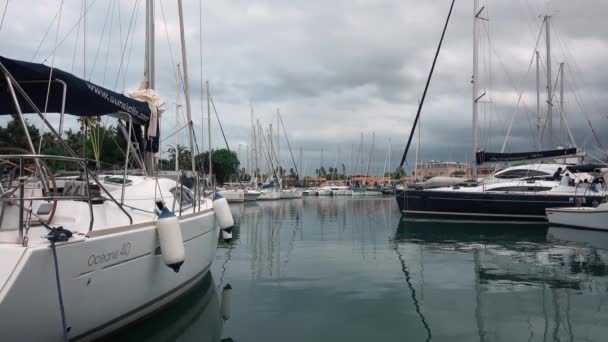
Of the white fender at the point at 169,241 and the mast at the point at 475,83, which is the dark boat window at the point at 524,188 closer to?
the mast at the point at 475,83

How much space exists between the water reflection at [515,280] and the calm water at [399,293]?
20 mm

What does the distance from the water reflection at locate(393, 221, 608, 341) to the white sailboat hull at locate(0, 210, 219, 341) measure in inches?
142

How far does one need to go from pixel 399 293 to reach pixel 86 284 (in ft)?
16.9

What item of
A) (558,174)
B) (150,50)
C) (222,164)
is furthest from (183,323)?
(222,164)

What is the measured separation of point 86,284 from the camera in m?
4.16

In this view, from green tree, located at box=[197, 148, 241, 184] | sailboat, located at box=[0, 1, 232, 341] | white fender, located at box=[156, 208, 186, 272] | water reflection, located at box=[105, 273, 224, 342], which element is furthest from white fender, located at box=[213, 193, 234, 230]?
green tree, located at box=[197, 148, 241, 184]

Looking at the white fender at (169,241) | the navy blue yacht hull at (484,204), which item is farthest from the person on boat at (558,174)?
the white fender at (169,241)

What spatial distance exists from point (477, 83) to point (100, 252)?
2156cm

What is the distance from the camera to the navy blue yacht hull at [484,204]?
19587 millimetres

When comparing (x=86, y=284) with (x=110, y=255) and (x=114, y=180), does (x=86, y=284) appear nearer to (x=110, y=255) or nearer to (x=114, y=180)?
(x=110, y=255)

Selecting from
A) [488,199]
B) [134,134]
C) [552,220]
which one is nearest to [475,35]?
[488,199]

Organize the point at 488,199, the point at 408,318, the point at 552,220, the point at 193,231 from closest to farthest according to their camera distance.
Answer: the point at 408,318 → the point at 193,231 → the point at 552,220 → the point at 488,199

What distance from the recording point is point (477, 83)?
2233 cm

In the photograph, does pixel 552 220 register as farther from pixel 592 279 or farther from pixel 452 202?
pixel 592 279
